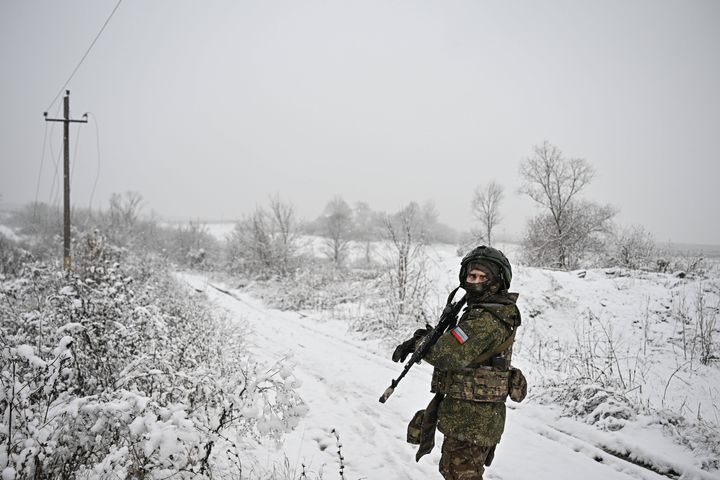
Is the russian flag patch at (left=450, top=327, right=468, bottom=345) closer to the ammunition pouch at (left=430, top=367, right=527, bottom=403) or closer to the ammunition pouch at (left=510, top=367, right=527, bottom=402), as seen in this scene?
the ammunition pouch at (left=430, top=367, right=527, bottom=403)

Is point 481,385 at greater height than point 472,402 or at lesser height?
greater

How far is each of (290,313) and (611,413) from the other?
11.1m

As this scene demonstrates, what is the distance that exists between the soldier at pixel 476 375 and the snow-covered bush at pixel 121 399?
4.00ft

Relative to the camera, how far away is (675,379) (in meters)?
5.62

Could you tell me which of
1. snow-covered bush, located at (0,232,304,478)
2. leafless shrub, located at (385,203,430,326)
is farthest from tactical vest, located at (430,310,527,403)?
leafless shrub, located at (385,203,430,326)

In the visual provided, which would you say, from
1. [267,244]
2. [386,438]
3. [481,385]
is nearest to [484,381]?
[481,385]

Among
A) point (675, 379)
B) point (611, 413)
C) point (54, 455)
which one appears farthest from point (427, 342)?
point (675, 379)

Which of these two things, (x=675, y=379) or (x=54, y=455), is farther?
(x=675, y=379)

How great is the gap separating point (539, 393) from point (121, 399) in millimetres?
5680

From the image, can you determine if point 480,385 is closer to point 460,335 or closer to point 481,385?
point 481,385

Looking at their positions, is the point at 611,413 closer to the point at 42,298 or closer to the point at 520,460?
the point at 520,460

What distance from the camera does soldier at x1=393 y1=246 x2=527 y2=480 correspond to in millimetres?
2453

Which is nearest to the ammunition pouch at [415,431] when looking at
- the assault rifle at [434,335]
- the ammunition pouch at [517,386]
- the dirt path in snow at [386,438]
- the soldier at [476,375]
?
the soldier at [476,375]

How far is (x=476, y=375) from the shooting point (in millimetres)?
2545
